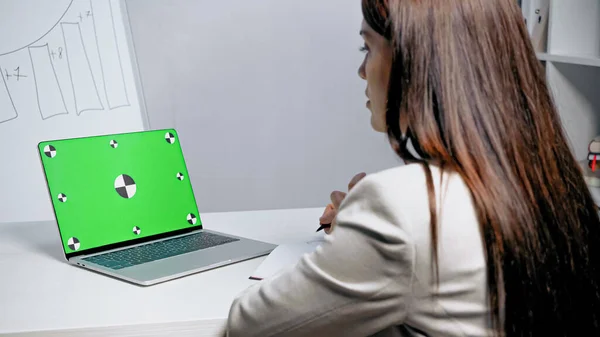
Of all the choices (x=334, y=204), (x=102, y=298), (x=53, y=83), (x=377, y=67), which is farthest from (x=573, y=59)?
(x=53, y=83)

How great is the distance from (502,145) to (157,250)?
745 mm

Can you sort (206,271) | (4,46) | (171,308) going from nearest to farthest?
(171,308)
(206,271)
(4,46)

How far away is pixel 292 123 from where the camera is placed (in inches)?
97.1

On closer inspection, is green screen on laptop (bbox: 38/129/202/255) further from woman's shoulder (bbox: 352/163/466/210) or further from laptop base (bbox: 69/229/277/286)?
woman's shoulder (bbox: 352/163/466/210)

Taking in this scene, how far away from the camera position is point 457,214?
2.47ft

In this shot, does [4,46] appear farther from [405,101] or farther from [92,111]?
[405,101]

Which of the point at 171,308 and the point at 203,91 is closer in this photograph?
the point at 171,308

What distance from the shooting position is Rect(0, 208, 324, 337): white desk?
3.30 ft

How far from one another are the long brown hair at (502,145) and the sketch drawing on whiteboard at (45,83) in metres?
1.46

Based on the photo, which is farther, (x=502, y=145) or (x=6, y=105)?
(x=6, y=105)

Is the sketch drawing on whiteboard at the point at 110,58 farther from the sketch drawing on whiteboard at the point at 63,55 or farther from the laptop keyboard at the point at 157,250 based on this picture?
the laptop keyboard at the point at 157,250

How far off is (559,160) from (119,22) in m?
1.62

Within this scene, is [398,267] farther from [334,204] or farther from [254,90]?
[254,90]

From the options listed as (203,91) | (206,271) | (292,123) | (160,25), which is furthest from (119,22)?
(206,271)
